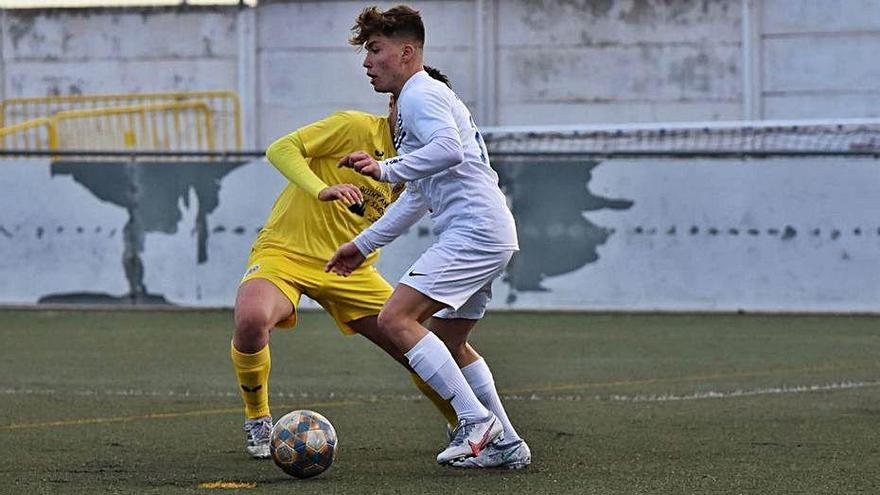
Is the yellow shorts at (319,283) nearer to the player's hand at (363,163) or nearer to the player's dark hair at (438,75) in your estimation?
the player's dark hair at (438,75)

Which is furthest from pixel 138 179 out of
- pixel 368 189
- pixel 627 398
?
pixel 368 189

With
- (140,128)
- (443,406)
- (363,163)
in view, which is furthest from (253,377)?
(140,128)

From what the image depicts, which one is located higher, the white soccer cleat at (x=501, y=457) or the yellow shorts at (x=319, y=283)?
the yellow shorts at (x=319, y=283)

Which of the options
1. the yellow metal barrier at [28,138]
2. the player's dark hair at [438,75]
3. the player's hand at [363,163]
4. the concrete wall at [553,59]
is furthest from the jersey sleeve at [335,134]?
the concrete wall at [553,59]

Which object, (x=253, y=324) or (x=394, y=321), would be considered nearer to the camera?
(x=394, y=321)

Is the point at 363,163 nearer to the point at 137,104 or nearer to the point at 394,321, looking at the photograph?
the point at 394,321

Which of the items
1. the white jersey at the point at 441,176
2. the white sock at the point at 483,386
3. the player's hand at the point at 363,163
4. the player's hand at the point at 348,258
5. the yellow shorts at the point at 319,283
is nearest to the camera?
the player's hand at the point at 363,163

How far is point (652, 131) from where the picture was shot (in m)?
24.4

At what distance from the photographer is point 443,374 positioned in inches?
279

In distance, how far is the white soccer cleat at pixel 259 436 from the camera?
25.4 feet

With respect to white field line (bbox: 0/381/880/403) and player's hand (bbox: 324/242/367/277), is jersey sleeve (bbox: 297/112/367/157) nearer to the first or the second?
player's hand (bbox: 324/242/367/277)

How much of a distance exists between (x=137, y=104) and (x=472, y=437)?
74.5 ft

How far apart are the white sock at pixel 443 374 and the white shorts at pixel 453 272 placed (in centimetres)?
19

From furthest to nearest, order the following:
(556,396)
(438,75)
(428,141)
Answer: (556,396) < (438,75) < (428,141)
